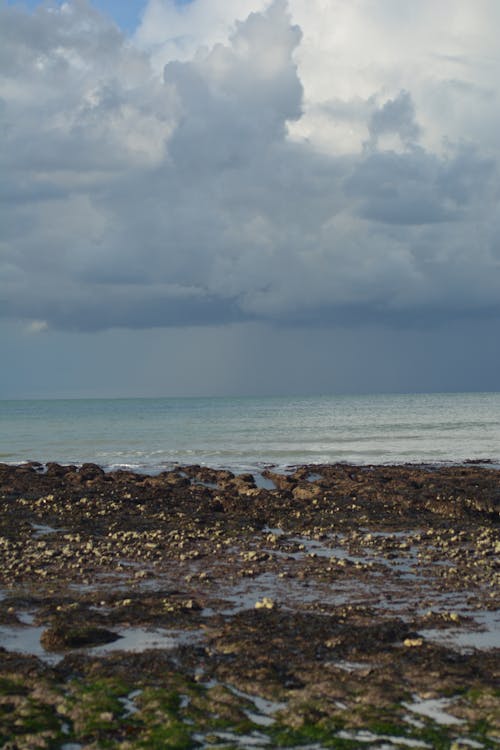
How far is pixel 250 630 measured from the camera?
12.6 metres

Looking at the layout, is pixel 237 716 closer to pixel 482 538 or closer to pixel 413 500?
pixel 482 538

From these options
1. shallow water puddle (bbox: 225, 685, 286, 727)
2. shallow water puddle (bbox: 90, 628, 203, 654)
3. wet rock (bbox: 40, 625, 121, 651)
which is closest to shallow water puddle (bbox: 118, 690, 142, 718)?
shallow water puddle (bbox: 225, 685, 286, 727)

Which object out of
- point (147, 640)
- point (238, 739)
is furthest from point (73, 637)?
point (238, 739)

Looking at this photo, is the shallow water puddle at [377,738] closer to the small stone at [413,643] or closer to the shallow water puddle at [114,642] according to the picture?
the small stone at [413,643]

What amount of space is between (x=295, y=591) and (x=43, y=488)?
71.6 feet

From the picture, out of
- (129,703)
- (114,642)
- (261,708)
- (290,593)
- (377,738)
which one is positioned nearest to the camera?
(377,738)

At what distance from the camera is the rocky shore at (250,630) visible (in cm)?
896

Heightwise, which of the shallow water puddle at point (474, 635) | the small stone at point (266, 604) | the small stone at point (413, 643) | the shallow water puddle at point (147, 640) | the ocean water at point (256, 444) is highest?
the small stone at point (413, 643)

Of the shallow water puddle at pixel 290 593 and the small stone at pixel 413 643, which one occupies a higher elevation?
the small stone at pixel 413 643

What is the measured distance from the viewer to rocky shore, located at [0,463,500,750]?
8961mm

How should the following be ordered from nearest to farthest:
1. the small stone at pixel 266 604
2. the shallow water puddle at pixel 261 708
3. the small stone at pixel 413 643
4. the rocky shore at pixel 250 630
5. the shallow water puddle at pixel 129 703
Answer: the rocky shore at pixel 250 630 < the shallow water puddle at pixel 261 708 < the shallow water puddle at pixel 129 703 < the small stone at pixel 413 643 < the small stone at pixel 266 604

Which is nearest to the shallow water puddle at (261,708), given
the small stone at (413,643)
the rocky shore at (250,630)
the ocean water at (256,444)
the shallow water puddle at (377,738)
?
the rocky shore at (250,630)

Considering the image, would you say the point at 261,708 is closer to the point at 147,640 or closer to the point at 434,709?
the point at 434,709

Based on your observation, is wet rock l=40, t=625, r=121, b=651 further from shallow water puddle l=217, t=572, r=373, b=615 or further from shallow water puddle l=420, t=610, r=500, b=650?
shallow water puddle l=420, t=610, r=500, b=650
